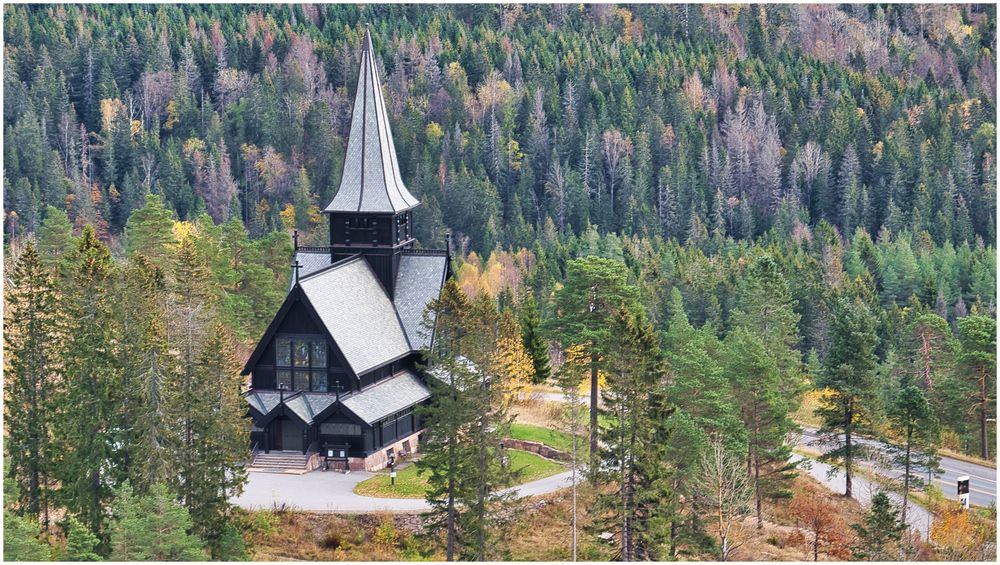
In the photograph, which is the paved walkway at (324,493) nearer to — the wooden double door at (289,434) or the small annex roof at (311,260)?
the wooden double door at (289,434)

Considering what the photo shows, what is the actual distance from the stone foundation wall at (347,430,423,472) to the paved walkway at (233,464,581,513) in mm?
450

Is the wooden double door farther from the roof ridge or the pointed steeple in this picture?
the pointed steeple

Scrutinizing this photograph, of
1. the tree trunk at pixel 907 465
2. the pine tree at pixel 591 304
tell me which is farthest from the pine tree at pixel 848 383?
the pine tree at pixel 591 304

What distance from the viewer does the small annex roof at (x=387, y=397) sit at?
73562mm

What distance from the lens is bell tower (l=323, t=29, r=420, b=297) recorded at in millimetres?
80688

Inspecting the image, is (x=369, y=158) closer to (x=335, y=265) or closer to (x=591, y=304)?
(x=335, y=265)

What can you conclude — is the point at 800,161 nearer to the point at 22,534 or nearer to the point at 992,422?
the point at 992,422

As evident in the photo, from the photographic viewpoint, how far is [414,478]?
7238 centimetres

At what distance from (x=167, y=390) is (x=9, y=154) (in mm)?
119500

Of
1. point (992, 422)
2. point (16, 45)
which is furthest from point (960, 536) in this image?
point (16, 45)

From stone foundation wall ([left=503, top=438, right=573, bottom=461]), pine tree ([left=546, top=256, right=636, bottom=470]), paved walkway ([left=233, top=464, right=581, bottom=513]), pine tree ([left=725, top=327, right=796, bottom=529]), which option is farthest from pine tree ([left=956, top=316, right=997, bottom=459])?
paved walkway ([left=233, top=464, right=581, bottom=513])

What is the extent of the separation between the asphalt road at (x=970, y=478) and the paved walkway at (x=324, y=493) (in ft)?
50.3

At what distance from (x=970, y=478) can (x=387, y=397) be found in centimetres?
3026

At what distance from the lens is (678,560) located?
211 ft
